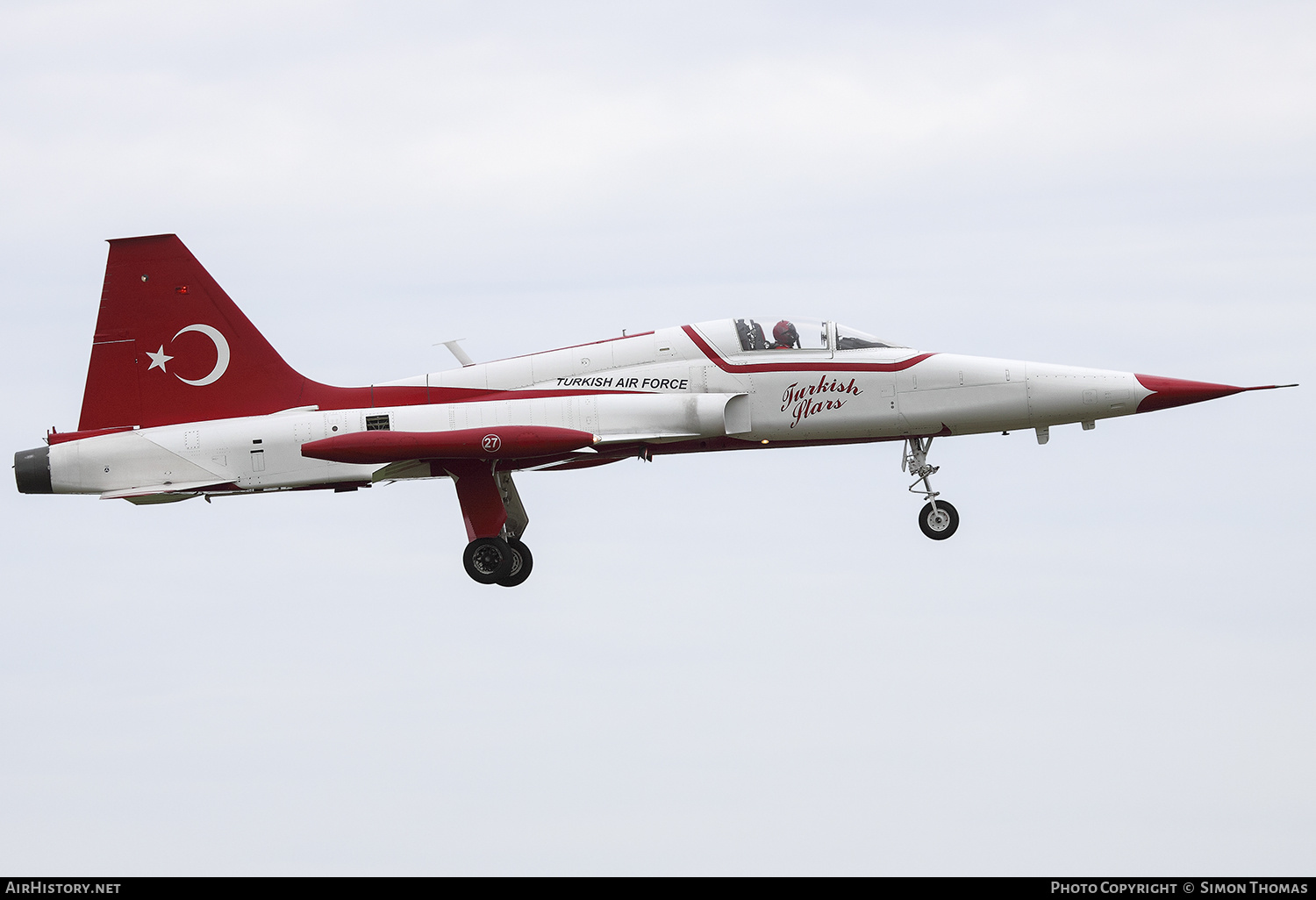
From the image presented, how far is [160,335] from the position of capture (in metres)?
20.9

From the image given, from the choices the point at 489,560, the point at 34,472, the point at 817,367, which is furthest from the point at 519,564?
the point at 34,472

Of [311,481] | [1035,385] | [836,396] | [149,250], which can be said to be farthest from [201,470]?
[1035,385]

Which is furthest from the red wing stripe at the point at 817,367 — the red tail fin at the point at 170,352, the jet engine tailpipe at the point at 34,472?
the jet engine tailpipe at the point at 34,472

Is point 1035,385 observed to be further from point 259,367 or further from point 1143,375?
point 259,367

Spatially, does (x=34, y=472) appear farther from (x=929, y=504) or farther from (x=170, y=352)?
(x=929, y=504)

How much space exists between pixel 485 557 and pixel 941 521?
628 centimetres

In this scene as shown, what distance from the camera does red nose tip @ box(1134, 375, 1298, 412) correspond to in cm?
1962

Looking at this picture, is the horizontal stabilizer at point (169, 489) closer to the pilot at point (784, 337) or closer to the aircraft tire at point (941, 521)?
the pilot at point (784, 337)

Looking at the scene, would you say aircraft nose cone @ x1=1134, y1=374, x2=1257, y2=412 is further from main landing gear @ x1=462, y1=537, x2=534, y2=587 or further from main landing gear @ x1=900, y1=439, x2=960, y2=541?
main landing gear @ x1=462, y1=537, x2=534, y2=587

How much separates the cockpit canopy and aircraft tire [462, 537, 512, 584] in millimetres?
4360

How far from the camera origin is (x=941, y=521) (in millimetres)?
19938

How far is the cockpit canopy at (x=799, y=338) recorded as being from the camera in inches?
784
